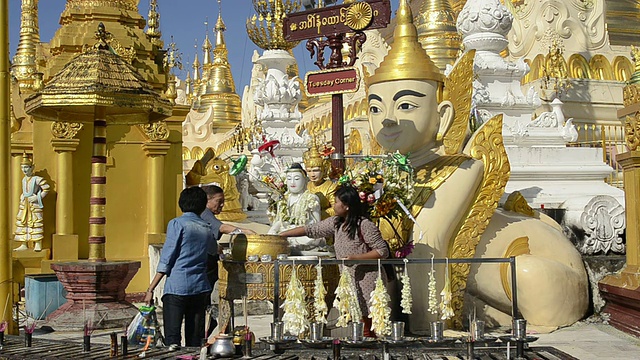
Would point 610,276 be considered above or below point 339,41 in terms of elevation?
below

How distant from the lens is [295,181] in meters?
7.59

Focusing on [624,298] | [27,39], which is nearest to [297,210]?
[624,298]

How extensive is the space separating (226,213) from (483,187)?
6515 mm

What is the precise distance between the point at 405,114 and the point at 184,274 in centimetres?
294

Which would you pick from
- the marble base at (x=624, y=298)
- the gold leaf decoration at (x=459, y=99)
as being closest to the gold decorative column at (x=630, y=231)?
the marble base at (x=624, y=298)

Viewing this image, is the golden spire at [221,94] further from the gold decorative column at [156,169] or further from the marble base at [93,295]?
the marble base at [93,295]

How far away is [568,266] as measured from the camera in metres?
8.41

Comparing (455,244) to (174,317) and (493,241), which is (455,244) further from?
(174,317)

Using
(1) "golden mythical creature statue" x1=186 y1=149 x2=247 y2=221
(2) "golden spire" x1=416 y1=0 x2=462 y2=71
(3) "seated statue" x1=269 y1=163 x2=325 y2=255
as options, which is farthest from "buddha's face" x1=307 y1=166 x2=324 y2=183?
(2) "golden spire" x1=416 y1=0 x2=462 y2=71

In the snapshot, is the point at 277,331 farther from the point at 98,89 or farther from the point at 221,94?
the point at 221,94

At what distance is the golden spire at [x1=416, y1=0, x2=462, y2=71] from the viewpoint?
65.2 ft

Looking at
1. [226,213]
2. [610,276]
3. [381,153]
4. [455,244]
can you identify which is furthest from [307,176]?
[226,213]

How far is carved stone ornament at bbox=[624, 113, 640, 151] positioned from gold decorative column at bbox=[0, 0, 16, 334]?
5.59 meters

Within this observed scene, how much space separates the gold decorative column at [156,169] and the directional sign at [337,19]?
10.4 ft
